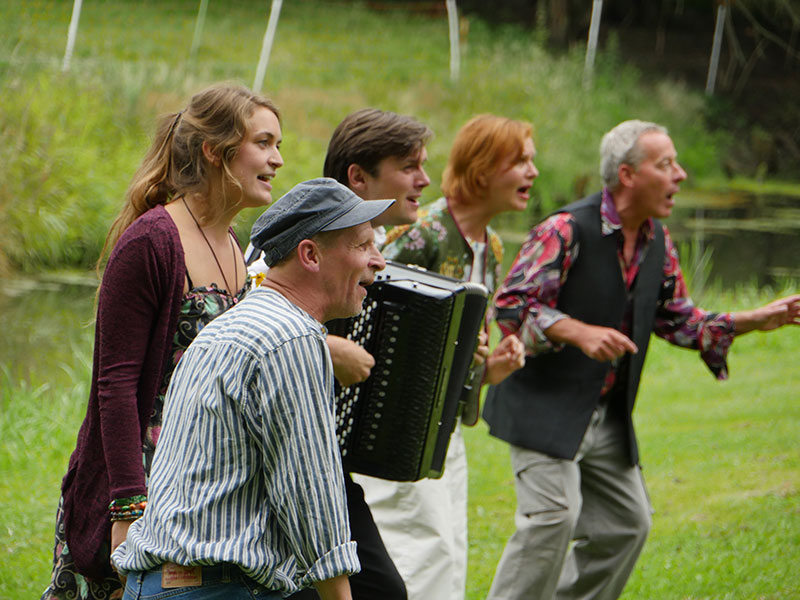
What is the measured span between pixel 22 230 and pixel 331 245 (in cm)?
942

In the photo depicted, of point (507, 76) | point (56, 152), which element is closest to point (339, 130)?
point (56, 152)

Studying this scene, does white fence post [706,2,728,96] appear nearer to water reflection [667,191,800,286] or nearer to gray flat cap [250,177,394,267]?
water reflection [667,191,800,286]

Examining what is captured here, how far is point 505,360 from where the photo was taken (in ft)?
13.3

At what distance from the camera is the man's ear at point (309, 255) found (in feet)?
7.42

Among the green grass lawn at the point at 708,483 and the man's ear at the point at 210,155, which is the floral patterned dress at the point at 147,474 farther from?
the green grass lawn at the point at 708,483

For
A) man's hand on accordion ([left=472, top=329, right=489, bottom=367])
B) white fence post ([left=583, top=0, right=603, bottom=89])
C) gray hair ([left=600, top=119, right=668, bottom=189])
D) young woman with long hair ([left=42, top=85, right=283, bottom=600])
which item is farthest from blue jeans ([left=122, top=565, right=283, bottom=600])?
white fence post ([left=583, top=0, right=603, bottom=89])

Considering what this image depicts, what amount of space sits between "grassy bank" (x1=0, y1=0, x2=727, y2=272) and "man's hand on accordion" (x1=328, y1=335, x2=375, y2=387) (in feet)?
26.0

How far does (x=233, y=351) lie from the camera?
82.8 inches

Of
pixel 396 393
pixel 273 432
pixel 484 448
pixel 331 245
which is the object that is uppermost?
pixel 331 245

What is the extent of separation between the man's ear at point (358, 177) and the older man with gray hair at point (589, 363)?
83 centimetres

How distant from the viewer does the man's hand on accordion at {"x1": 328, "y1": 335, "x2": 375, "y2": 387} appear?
309 cm

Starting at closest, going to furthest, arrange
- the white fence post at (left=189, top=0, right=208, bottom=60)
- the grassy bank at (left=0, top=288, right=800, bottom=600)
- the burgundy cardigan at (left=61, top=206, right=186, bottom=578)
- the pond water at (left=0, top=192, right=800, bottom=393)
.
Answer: the burgundy cardigan at (left=61, top=206, right=186, bottom=578), the grassy bank at (left=0, top=288, right=800, bottom=600), the pond water at (left=0, top=192, right=800, bottom=393), the white fence post at (left=189, top=0, right=208, bottom=60)

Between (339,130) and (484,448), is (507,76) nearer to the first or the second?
(484,448)

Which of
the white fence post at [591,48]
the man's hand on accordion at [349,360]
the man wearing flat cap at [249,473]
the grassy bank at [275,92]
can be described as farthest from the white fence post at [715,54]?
the man wearing flat cap at [249,473]
